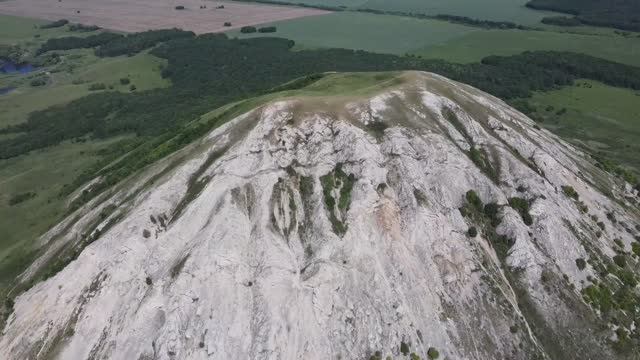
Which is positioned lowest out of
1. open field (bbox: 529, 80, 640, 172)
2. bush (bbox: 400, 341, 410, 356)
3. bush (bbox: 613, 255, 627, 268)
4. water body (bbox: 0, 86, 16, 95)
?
water body (bbox: 0, 86, 16, 95)

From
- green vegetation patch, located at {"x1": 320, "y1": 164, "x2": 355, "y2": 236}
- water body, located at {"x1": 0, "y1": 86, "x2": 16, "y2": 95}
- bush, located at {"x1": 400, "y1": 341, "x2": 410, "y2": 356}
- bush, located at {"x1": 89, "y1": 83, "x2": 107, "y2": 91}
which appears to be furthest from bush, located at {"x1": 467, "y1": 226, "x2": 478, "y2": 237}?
water body, located at {"x1": 0, "y1": 86, "x2": 16, "y2": 95}

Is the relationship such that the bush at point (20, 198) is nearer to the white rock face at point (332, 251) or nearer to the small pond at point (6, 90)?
the white rock face at point (332, 251)

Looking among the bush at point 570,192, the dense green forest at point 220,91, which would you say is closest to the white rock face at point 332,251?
the bush at point 570,192

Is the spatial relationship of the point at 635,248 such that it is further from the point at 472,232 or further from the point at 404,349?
the point at 404,349

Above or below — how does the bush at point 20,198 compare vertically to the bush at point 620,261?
below

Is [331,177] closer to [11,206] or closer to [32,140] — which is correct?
[11,206]

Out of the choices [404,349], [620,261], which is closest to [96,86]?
[404,349]

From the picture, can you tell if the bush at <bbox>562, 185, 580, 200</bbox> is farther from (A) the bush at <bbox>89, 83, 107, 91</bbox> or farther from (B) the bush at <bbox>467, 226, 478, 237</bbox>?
(A) the bush at <bbox>89, 83, 107, 91</bbox>

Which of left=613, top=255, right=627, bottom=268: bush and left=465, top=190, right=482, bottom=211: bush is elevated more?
left=465, top=190, right=482, bottom=211: bush
